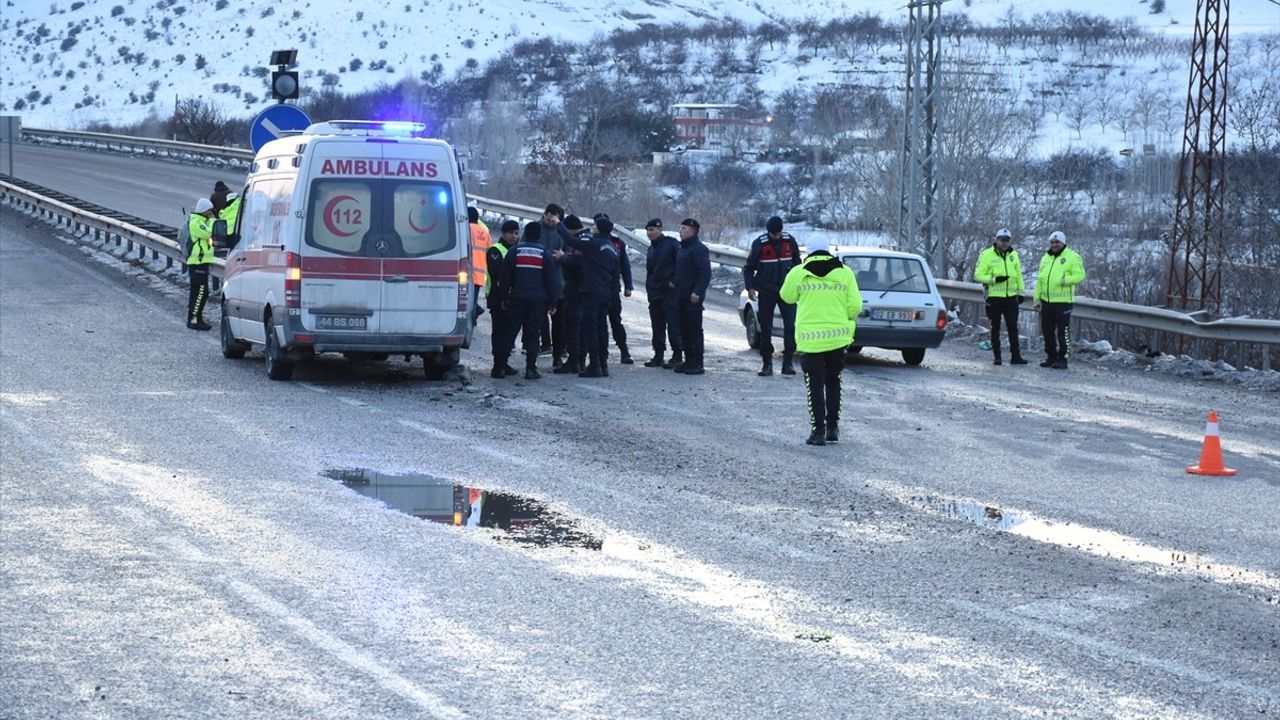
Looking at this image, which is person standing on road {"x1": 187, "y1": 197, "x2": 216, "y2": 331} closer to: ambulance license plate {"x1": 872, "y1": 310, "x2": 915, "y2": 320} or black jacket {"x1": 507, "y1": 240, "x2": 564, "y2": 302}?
black jacket {"x1": 507, "y1": 240, "x2": 564, "y2": 302}

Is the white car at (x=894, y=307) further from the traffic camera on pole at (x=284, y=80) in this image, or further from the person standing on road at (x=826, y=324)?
the traffic camera on pole at (x=284, y=80)

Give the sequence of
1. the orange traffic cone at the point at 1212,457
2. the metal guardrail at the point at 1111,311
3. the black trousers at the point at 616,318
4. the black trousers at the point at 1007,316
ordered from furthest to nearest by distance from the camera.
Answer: the black trousers at the point at 1007,316
the metal guardrail at the point at 1111,311
the black trousers at the point at 616,318
the orange traffic cone at the point at 1212,457

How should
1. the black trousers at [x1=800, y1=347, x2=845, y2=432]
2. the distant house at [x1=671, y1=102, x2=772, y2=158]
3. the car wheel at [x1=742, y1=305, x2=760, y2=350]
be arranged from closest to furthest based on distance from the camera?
the black trousers at [x1=800, y1=347, x2=845, y2=432] < the car wheel at [x1=742, y1=305, x2=760, y2=350] < the distant house at [x1=671, y1=102, x2=772, y2=158]

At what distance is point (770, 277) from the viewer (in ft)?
64.5

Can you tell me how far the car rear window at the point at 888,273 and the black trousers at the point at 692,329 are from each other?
295 centimetres

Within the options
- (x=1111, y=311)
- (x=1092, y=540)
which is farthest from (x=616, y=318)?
(x=1092, y=540)

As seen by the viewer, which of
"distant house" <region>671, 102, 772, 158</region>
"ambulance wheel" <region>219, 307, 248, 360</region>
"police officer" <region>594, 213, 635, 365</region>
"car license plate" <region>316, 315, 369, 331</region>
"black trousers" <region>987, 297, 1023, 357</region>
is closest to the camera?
"car license plate" <region>316, 315, 369, 331</region>

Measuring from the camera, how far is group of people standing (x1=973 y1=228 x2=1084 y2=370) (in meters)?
21.0

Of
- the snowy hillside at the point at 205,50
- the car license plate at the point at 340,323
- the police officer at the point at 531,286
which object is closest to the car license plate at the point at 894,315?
the police officer at the point at 531,286

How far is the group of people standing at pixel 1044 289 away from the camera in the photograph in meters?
21.0

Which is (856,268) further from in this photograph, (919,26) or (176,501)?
(176,501)

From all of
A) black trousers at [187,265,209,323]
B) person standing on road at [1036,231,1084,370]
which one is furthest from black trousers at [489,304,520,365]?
person standing on road at [1036,231,1084,370]

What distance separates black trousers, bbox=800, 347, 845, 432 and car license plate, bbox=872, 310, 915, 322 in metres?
6.55

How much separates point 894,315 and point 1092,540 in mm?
11143
